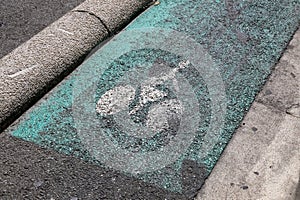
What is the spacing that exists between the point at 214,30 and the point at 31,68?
1590mm

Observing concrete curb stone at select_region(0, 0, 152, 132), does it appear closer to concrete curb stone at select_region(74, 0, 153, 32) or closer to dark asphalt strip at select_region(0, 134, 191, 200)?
concrete curb stone at select_region(74, 0, 153, 32)

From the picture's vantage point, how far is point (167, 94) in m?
3.15

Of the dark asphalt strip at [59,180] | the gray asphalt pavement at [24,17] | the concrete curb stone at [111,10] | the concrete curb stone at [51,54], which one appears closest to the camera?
the dark asphalt strip at [59,180]

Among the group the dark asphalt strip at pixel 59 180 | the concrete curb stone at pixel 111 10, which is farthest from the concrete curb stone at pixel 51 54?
the dark asphalt strip at pixel 59 180

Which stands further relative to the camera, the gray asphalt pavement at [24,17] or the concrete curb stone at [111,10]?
the concrete curb stone at [111,10]

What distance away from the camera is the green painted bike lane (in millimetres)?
2723

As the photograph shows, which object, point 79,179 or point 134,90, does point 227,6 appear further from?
point 79,179

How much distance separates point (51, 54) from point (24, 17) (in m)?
0.80

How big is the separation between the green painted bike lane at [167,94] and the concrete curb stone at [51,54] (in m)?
0.08

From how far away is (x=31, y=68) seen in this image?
3137mm

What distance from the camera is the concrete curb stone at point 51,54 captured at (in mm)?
2963

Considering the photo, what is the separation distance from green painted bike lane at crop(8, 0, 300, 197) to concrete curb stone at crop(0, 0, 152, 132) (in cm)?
8

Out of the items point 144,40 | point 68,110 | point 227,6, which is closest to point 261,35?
point 227,6

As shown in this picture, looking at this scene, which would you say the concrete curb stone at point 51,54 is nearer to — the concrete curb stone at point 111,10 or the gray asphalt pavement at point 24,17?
the concrete curb stone at point 111,10
